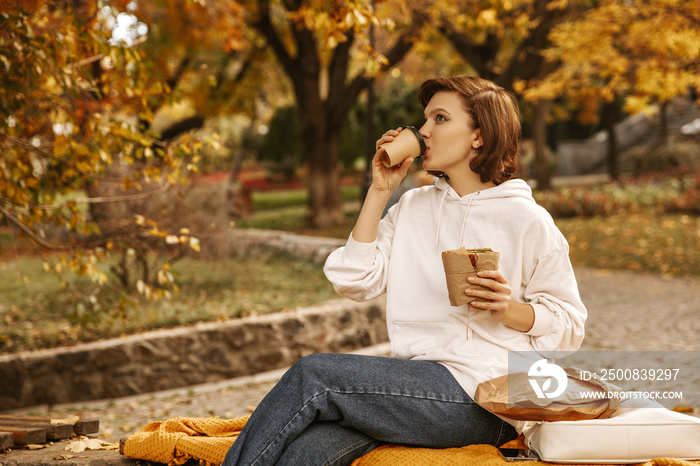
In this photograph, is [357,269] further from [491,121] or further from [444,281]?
[491,121]

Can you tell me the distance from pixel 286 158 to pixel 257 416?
93.9 ft

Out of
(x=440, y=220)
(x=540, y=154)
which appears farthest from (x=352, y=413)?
(x=540, y=154)

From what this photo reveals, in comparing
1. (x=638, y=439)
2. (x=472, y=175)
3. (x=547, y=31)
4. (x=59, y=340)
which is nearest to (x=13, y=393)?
(x=59, y=340)

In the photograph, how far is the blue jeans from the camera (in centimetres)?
212

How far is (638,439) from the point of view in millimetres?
2104

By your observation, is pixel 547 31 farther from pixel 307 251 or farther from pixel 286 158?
pixel 286 158

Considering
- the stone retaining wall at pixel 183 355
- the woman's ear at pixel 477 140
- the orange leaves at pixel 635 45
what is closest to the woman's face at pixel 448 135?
the woman's ear at pixel 477 140

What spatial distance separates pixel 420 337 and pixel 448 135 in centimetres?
74

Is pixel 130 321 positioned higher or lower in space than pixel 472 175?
lower

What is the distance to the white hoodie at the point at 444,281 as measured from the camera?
89.4 inches

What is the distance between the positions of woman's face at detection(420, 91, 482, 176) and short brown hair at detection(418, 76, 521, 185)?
27 millimetres

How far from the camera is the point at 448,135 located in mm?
2418

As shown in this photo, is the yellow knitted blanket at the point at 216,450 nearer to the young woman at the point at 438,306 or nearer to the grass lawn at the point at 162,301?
the young woman at the point at 438,306

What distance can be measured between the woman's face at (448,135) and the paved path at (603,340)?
2.14m
